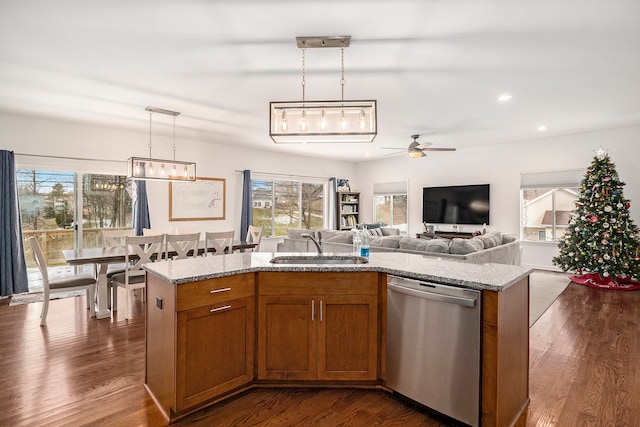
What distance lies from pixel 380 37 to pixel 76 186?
536 cm

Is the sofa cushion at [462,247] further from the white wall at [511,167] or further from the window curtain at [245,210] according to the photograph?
the window curtain at [245,210]

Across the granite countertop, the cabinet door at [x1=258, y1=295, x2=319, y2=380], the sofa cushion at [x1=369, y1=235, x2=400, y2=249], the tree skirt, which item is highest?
the granite countertop

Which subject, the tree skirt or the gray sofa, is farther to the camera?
the tree skirt

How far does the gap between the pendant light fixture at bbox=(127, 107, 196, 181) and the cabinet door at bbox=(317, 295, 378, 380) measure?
3.47 metres

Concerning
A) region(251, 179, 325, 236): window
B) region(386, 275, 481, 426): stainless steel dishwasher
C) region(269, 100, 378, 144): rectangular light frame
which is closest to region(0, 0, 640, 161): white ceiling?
region(269, 100, 378, 144): rectangular light frame

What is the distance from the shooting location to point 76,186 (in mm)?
5520

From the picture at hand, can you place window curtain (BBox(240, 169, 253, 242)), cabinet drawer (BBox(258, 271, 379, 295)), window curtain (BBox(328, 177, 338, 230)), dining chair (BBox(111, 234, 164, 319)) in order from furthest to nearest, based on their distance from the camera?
1. window curtain (BBox(328, 177, 338, 230))
2. window curtain (BBox(240, 169, 253, 242))
3. dining chair (BBox(111, 234, 164, 319))
4. cabinet drawer (BBox(258, 271, 379, 295))

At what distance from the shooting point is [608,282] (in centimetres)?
554

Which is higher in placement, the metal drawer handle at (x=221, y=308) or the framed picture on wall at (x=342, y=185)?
the framed picture on wall at (x=342, y=185)

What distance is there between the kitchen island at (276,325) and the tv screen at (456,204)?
5.72m

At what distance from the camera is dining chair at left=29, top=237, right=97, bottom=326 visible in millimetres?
3695

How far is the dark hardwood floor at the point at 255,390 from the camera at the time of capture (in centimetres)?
212

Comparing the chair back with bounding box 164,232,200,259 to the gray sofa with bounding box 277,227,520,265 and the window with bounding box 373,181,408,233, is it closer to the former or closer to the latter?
the gray sofa with bounding box 277,227,520,265

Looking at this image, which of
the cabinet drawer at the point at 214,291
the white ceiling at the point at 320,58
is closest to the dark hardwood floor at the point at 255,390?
the cabinet drawer at the point at 214,291
